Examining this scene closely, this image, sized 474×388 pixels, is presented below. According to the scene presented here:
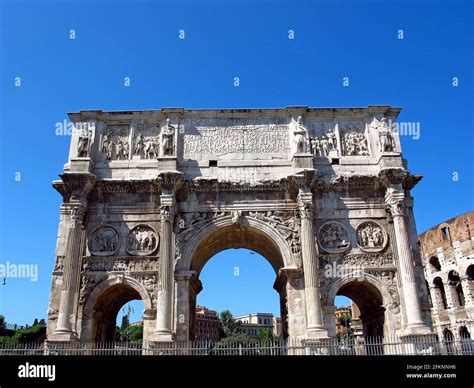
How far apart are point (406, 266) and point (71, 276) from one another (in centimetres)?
1167


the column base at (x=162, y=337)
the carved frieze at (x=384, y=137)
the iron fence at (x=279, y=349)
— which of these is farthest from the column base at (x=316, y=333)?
the carved frieze at (x=384, y=137)

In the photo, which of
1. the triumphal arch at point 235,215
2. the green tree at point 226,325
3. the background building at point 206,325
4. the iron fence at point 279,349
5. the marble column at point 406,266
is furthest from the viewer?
the background building at point 206,325

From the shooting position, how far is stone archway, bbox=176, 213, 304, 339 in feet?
51.3

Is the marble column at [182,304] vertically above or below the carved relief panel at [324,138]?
below

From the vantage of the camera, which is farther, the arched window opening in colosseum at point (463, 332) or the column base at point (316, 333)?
the arched window opening in colosseum at point (463, 332)

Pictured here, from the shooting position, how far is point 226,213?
1661 cm

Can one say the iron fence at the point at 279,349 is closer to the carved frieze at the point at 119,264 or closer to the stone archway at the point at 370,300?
the stone archway at the point at 370,300

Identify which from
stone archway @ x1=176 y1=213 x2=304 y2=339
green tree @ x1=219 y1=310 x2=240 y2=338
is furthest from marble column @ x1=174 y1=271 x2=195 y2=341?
green tree @ x1=219 y1=310 x2=240 y2=338

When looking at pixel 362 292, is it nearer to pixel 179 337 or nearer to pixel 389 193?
pixel 389 193

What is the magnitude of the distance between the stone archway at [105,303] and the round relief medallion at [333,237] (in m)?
6.65

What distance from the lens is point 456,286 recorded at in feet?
91.5

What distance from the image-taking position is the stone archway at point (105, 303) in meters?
15.4
